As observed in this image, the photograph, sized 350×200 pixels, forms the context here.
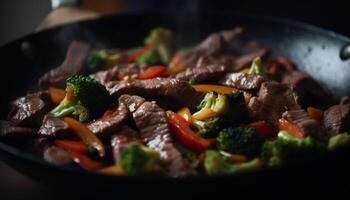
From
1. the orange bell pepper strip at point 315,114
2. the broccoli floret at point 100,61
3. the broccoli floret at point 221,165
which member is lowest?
the broccoli floret at point 221,165

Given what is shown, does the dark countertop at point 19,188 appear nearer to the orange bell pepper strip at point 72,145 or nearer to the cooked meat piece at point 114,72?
the orange bell pepper strip at point 72,145

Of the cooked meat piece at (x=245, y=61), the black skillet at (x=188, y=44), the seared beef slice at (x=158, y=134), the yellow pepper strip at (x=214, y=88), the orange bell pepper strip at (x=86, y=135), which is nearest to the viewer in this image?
the black skillet at (x=188, y=44)

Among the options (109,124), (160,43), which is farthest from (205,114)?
(160,43)

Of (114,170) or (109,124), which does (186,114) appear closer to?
(109,124)

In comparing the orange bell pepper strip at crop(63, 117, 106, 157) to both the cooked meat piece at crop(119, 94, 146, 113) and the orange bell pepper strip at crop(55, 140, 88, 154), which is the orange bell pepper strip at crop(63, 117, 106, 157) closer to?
the orange bell pepper strip at crop(55, 140, 88, 154)

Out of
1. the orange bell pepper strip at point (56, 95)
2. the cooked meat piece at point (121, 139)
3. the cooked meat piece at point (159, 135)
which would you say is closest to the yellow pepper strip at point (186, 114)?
the cooked meat piece at point (159, 135)

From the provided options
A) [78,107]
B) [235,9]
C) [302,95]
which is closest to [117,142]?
[78,107]

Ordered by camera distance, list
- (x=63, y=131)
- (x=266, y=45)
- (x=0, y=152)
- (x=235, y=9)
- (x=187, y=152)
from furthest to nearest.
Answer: (x=235, y=9) → (x=266, y=45) → (x=63, y=131) → (x=187, y=152) → (x=0, y=152)

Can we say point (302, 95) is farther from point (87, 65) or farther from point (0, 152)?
point (0, 152)
